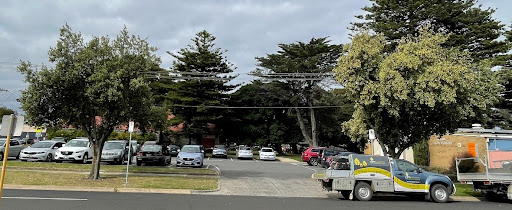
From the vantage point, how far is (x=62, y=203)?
9750 millimetres

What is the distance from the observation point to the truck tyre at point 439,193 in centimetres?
1296

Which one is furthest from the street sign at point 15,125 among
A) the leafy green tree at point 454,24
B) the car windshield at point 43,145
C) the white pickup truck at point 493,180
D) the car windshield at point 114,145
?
the leafy green tree at point 454,24

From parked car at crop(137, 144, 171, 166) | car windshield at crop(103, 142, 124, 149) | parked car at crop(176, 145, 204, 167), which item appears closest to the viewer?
parked car at crop(176, 145, 204, 167)

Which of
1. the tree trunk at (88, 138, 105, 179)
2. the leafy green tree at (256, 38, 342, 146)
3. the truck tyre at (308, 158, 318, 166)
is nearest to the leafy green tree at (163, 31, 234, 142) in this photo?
the leafy green tree at (256, 38, 342, 146)

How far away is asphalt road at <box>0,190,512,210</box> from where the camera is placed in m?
9.62

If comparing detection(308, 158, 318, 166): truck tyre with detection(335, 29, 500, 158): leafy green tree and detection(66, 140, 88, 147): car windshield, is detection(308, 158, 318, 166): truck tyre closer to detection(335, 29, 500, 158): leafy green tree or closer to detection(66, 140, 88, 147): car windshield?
detection(335, 29, 500, 158): leafy green tree

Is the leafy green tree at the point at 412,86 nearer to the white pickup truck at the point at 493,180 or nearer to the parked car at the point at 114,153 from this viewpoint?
the white pickup truck at the point at 493,180

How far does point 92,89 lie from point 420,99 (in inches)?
528

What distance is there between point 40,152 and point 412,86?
71.7 feet

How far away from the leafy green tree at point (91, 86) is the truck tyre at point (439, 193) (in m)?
12.5

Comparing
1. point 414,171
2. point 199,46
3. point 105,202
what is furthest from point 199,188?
point 199,46

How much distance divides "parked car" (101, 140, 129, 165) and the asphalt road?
10.6 m

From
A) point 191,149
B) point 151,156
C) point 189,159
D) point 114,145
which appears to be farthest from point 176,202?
point 114,145

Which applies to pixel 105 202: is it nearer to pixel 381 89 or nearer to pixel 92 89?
pixel 92 89
